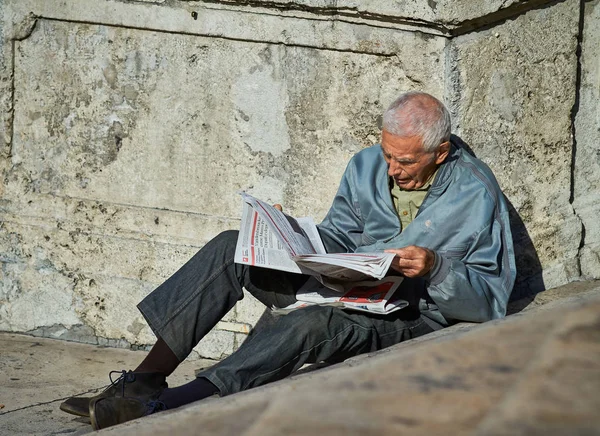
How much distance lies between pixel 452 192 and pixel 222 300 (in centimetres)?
88

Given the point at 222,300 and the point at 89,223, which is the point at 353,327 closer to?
the point at 222,300

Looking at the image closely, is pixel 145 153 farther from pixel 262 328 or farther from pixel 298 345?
pixel 298 345

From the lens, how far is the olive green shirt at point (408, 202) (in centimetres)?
346

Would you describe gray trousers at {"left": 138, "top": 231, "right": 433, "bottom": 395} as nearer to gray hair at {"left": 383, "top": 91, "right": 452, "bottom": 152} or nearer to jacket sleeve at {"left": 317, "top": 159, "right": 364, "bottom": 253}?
jacket sleeve at {"left": 317, "top": 159, "right": 364, "bottom": 253}

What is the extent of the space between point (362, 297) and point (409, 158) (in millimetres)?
497

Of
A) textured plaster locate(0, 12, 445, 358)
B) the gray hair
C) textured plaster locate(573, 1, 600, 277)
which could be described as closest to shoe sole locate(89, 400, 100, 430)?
textured plaster locate(0, 12, 445, 358)

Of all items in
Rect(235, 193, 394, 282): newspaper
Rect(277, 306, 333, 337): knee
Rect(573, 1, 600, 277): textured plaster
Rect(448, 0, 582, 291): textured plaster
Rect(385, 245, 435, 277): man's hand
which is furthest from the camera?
Rect(573, 1, 600, 277): textured plaster

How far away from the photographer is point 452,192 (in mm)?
3355

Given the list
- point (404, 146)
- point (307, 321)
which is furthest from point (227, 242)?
point (404, 146)

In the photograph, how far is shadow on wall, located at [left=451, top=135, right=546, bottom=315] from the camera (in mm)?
4023

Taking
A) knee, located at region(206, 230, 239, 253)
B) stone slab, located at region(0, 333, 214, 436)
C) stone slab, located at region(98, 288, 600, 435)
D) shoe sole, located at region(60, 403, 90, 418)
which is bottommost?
stone slab, located at region(0, 333, 214, 436)

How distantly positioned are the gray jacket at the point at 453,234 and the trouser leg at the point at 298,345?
0.24m

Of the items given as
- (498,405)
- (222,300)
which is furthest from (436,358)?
(222,300)

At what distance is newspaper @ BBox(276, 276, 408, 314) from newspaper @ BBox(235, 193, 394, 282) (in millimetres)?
75
